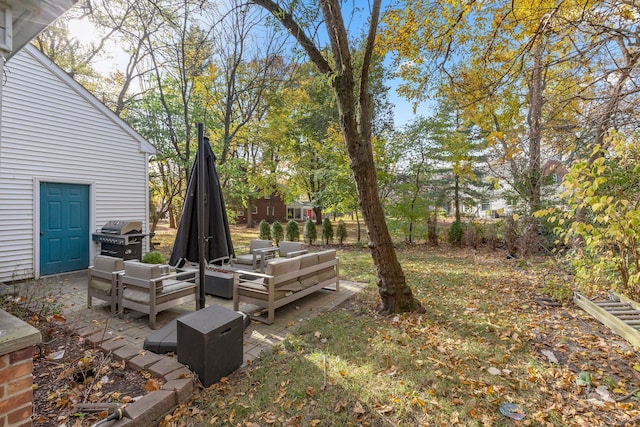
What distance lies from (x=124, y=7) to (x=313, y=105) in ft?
33.7

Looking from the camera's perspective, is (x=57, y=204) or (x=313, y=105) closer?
(x=57, y=204)

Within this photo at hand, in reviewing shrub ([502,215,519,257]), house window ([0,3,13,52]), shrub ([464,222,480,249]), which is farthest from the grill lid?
shrub ([464,222,480,249])

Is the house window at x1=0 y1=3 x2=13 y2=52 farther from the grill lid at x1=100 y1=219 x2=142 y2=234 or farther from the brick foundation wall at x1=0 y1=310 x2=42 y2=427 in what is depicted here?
the grill lid at x1=100 y1=219 x2=142 y2=234

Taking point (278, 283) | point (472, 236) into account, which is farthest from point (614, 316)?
point (472, 236)

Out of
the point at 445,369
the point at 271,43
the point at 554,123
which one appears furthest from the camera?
the point at 271,43

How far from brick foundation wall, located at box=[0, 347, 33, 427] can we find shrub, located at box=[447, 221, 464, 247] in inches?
490

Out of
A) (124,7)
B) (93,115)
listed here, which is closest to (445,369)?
(93,115)

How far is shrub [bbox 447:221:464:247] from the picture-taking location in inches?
473

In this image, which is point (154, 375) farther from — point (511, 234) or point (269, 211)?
point (269, 211)

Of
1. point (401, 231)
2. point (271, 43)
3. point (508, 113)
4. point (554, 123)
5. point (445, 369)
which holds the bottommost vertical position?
point (445, 369)

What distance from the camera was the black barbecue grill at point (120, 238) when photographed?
7.23m

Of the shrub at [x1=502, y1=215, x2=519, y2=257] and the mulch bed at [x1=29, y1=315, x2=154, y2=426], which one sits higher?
the shrub at [x1=502, y1=215, x2=519, y2=257]

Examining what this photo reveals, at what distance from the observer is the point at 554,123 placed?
6.25 meters

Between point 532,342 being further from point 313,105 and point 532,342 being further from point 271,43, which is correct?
point 313,105
